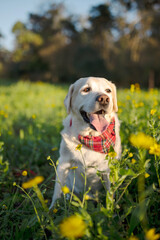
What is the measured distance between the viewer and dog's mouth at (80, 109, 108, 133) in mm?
1953

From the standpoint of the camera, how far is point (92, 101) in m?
1.95

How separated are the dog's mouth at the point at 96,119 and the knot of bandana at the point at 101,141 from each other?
0.25 ft

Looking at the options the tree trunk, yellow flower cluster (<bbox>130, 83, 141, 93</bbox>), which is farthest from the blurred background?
yellow flower cluster (<bbox>130, 83, 141, 93</bbox>)

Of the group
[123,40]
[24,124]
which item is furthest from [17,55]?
[24,124]

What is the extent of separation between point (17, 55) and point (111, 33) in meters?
16.1

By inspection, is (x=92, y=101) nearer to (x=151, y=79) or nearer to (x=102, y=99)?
(x=102, y=99)

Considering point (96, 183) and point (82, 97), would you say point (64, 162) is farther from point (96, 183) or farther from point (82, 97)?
point (82, 97)

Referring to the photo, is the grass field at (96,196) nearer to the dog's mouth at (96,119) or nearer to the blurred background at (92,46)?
the dog's mouth at (96,119)

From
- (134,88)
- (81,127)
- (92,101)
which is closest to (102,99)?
(92,101)

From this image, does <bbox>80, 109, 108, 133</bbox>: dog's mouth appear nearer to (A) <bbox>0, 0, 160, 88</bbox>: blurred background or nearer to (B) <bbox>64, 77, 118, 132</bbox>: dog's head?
(B) <bbox>64, 77, 118, 132</bbox>: dog's head

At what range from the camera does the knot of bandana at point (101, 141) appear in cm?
191

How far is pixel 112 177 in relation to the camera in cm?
122

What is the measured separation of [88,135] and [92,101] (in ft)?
1.25

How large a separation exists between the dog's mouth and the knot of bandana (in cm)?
8
